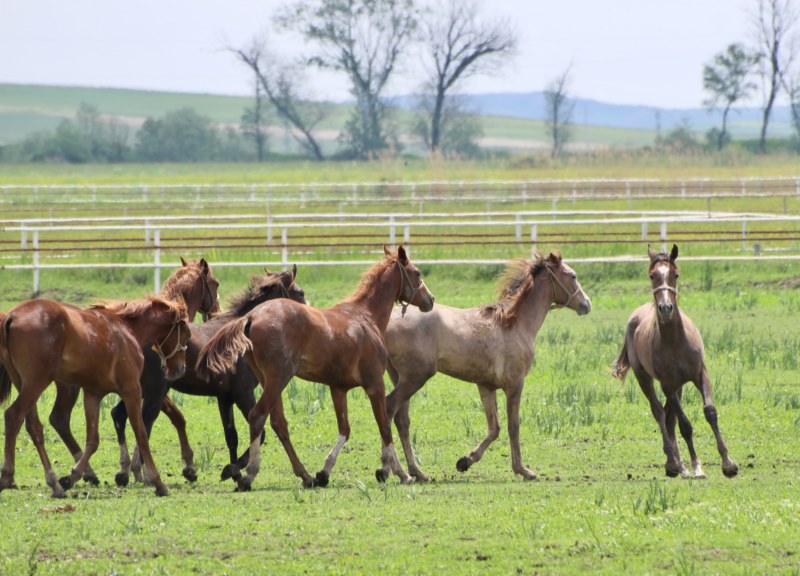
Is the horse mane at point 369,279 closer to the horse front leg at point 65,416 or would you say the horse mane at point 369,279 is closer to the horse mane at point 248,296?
the horse mane at point 248,296

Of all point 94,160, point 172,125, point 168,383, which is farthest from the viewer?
point 172,125

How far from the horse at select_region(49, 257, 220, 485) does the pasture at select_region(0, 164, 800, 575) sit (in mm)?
349

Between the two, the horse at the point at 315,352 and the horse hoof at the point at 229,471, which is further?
the horse hoof at the point at 229,471

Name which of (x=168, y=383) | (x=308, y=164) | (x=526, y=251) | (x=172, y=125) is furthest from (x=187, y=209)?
(x=172, y=125)

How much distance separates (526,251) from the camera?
25109 millimetres

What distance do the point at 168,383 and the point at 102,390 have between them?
100 centimetres

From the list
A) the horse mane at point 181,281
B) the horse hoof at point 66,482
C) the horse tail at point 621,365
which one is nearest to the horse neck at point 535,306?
the horse tail at point 621,365

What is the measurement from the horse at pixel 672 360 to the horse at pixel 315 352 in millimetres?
2196

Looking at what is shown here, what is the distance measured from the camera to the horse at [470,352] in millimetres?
10977

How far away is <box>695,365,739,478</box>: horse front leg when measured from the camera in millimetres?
9971

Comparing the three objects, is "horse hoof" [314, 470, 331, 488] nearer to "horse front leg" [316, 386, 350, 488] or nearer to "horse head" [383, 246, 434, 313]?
"horse front leg" [316, 386, 350, 488]

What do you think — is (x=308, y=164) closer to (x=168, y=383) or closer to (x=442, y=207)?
(x=442, y=207)

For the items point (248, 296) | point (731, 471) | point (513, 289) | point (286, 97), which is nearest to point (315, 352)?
point (248, 296)

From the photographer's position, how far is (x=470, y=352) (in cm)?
1110
